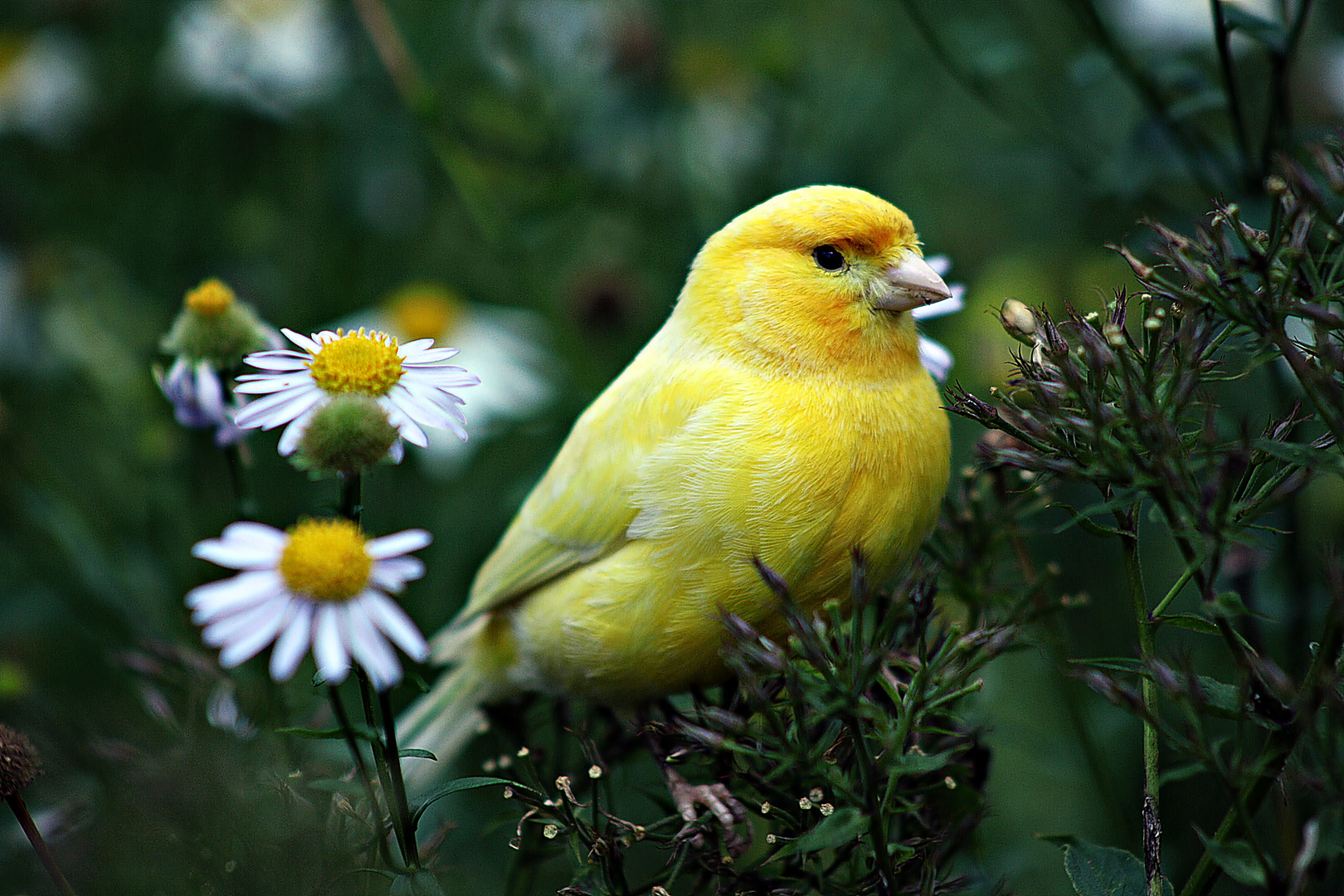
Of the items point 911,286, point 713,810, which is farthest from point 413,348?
point 911,286

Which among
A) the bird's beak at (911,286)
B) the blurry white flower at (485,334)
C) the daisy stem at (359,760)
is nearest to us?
the daisy stem at (359,760)

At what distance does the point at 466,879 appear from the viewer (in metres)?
2.21

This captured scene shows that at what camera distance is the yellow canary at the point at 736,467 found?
213 cm

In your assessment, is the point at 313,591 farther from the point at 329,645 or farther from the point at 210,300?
the point at 210,300

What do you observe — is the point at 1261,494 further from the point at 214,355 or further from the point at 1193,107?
the point at 214,355

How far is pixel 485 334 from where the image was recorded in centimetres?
446

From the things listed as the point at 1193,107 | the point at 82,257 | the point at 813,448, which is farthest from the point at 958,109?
the point at 82,257

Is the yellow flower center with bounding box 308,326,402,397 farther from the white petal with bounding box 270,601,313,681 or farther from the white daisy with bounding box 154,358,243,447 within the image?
the white daisy with bounding box 154,358,243,447

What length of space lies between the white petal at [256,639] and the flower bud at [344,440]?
0.20 metres

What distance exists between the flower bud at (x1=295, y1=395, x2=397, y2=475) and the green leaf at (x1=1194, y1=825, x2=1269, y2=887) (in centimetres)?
117

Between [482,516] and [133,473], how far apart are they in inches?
46.5

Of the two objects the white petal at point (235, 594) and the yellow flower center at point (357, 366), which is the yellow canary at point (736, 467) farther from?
the white petal at point (235, 594)

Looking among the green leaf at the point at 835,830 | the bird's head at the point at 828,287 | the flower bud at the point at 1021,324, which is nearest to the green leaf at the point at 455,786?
the green leaf at the point at 835,830

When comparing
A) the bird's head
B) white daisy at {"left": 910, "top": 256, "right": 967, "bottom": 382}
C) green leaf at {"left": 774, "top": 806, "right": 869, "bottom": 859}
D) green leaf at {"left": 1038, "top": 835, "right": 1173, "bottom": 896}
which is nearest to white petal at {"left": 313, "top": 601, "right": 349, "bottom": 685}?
green leaf at {"left": 774, "top": 806, "right": 869, "bottom": 859}
